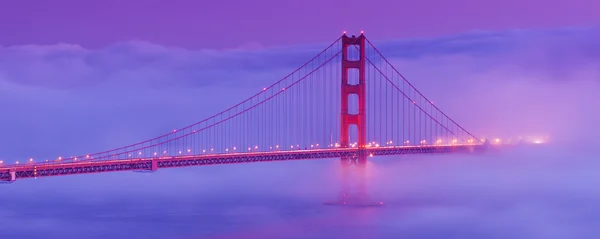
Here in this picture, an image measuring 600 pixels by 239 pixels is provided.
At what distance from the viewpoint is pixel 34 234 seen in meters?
45.4

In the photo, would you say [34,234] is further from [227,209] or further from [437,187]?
[437,187]

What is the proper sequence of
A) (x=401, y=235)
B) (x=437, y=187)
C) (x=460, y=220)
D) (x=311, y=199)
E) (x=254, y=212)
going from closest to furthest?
(x=401, y=235) → (x=460, y=220) → (x=254, y=212) → (x=311, y=199) → (x=437, y=187)

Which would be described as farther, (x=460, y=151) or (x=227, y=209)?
(x=460, y=151)

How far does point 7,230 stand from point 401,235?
17.7 metres

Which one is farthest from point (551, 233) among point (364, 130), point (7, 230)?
point (7, 230)

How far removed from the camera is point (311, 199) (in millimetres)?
60156

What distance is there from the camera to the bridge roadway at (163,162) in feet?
129

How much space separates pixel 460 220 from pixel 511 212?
535 centimetres

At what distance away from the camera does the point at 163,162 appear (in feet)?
152

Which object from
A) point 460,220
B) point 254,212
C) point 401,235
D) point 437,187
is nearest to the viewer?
point 401,235

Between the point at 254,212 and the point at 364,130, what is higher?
the point at 364,130

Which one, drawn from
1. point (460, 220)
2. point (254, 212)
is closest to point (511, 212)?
point (460, 220)

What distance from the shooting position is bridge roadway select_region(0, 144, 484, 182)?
1553 inches

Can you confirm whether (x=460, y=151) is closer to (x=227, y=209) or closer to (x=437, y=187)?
(x=437, y=187)
